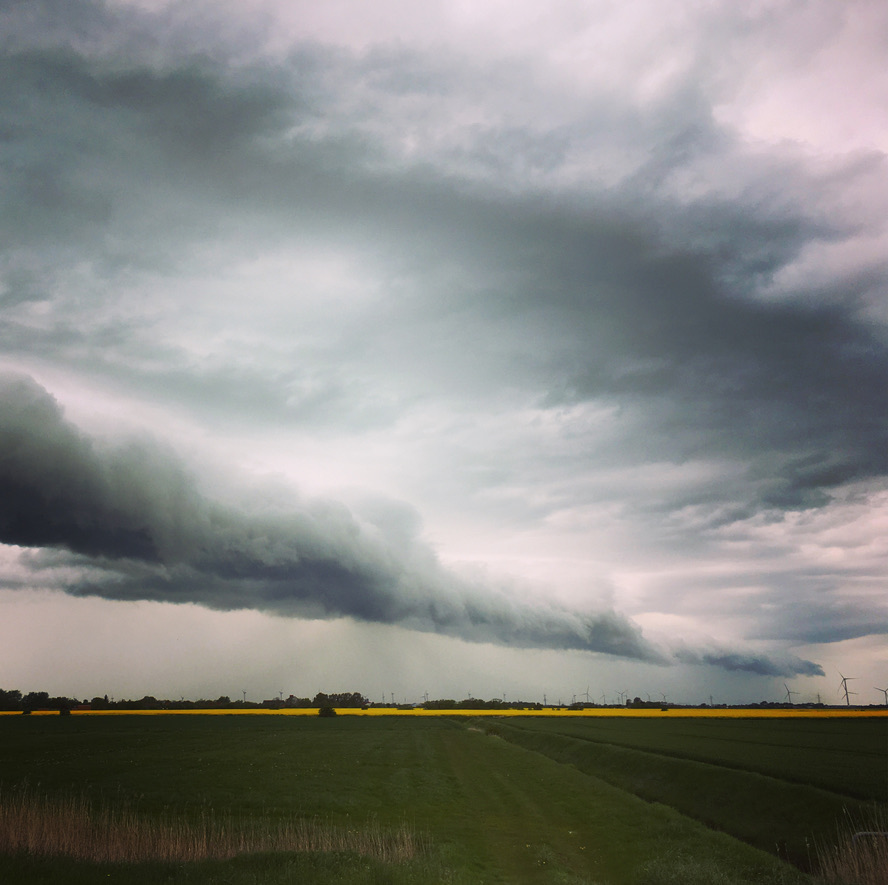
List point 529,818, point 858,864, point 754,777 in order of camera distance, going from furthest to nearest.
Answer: point 754,777 < point 529,818 < point 858,864

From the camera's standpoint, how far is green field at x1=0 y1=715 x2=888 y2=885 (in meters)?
25.4

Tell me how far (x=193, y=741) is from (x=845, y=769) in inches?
3139

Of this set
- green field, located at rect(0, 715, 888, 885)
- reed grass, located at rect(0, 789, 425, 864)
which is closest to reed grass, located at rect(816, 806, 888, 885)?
green field, located at rect(0, 715, 888, 885)

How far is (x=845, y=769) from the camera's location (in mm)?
47188

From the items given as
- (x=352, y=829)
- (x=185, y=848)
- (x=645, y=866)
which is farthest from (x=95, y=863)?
(x=645, y=866)

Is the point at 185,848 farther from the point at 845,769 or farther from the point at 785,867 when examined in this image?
the point at 845,769

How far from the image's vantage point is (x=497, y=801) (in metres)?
43.6

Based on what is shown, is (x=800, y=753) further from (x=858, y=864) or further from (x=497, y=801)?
(x=858, y=864)

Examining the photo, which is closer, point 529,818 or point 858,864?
point 858,864

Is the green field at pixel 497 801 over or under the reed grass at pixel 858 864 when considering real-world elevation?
under

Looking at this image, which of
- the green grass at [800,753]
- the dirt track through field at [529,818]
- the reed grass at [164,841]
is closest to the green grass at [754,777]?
the green grass at [800,753]

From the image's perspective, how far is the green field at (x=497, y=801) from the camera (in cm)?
2541

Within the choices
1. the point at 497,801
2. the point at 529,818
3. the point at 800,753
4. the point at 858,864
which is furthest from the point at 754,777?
the point at 800,753

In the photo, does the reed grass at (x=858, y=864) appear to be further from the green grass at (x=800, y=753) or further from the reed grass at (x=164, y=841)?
the reed grass at (x=164, y=841)
